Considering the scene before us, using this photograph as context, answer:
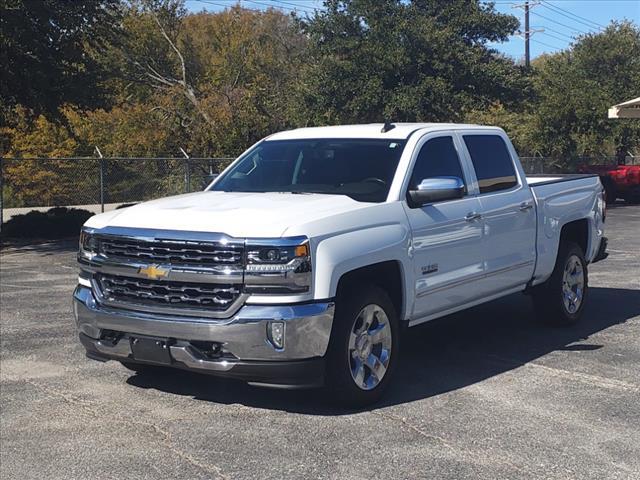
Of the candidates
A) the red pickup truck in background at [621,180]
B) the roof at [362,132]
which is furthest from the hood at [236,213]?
the red pickup truck in background at [621,180]

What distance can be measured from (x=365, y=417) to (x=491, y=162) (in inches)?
117

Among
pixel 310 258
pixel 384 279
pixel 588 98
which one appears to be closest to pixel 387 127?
pixel 384 279

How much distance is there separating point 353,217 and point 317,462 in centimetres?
170

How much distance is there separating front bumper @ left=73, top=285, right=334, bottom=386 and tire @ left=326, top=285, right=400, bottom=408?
0.52 ft

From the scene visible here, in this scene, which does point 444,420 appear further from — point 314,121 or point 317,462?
point 314,121

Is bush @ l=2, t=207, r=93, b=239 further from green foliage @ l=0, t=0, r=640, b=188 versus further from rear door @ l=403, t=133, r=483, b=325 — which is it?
rear door @ l=403, t=133, r=483, b=325

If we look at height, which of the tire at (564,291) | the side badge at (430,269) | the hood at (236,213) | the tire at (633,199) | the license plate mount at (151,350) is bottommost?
the tire at (633,199)

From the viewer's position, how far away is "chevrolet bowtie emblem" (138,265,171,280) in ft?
17.8

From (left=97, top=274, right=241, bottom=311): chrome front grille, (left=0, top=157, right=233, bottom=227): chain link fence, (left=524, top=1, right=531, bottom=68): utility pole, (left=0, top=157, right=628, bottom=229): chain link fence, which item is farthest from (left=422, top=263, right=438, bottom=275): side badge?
(left=524, top=1, right=531, bottom=68): utility pole

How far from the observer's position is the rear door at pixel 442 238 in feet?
20.6

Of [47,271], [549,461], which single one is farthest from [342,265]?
[47,271]

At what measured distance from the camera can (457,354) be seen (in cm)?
745

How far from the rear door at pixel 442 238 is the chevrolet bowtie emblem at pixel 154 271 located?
183cm

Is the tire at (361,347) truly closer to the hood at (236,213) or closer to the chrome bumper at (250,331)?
the chrome bumper at (250,331)
